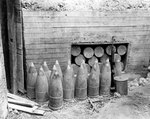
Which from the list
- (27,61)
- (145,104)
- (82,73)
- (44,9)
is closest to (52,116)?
(82,73)

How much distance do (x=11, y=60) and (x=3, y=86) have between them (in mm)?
1363

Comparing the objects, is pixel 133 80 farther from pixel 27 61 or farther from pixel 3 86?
pixel 3 86

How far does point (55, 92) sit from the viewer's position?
4.45m

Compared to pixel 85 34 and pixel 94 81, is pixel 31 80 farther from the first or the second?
pixel 85 34

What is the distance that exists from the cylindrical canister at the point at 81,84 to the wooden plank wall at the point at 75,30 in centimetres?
72

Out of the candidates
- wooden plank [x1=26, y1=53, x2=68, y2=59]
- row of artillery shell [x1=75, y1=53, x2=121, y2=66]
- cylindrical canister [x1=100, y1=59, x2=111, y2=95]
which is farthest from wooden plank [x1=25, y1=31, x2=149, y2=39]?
cylindrical canister [x1=100, y1=59, x2=111, y2=95]

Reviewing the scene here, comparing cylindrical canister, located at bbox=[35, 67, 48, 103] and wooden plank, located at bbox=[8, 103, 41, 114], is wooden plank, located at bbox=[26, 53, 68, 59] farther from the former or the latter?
wooden plank, located at bbox=[8, 103, 41, 114]

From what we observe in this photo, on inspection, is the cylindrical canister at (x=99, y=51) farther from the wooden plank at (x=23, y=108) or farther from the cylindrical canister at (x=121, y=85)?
the wooden plank at (x=23, y=108)

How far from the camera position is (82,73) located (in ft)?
15.7

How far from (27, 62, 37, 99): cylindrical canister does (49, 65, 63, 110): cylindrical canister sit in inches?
20.7

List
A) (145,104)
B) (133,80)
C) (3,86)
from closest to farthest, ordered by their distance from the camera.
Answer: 1. (3,86)
2. (145,104)
3. (133,80)

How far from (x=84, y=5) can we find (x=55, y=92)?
82.6 inches

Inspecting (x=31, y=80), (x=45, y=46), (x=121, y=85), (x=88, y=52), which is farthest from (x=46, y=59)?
(x=121, y=85)

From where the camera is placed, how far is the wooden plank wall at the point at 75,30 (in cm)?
500
